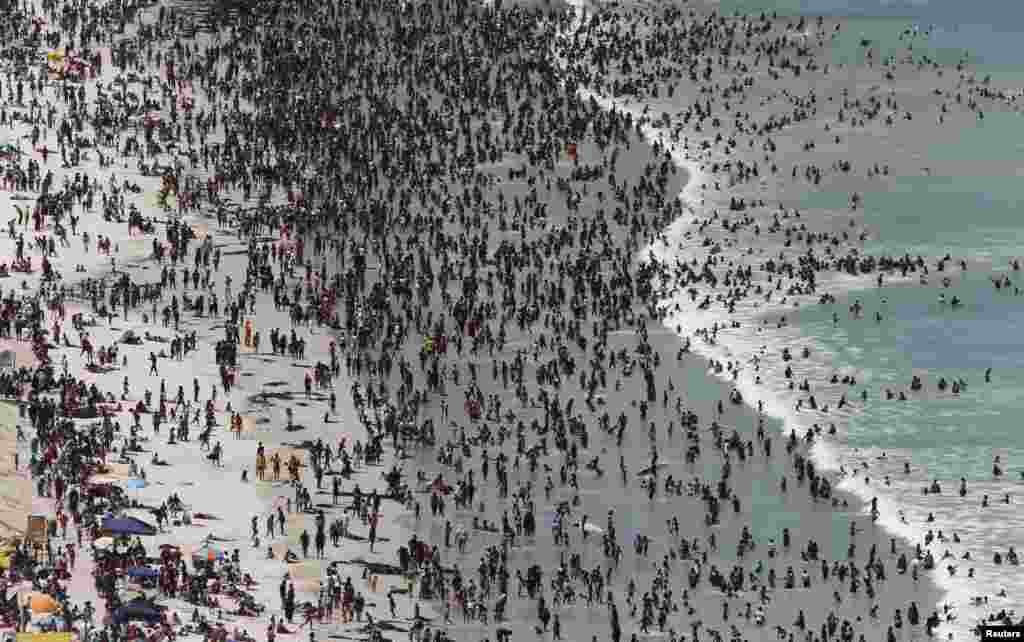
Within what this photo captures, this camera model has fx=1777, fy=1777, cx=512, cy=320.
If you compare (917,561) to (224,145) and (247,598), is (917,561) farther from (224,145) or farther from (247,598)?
(224,145)

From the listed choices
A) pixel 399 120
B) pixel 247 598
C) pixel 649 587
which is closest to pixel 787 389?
pixel 649 587

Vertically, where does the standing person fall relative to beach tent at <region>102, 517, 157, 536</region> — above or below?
below

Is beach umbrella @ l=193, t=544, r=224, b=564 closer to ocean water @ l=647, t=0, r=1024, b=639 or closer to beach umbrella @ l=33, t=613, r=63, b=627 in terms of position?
beach umbrella @ l=33, t=613, r=63, b=627

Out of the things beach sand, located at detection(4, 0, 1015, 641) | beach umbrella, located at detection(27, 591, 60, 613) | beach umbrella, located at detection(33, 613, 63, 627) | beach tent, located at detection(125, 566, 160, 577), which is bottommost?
beach sand, located at detection(4, 0, 1015, 641)

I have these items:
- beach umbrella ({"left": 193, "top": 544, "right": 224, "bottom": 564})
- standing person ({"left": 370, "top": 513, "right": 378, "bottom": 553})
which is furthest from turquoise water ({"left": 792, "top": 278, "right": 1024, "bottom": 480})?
beach umbrella ({"left": 193, "top": 544, "right": 224, "bottom": 564})

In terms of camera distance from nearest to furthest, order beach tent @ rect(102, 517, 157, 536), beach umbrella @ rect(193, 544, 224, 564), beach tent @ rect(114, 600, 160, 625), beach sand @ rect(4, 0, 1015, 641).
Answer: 1. beach tent @ rect(114, 600, 160, 625)
2. beach tent @ rect(102, 517, 157, 536)
3. beach umbrella @ rect(193, 544, 224, 564)
4. beach sand @ rect(4, 0, 1015, 641)

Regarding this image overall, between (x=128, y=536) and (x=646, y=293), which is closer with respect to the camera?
(x=128, y=536)

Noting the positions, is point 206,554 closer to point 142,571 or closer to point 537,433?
point 142,571

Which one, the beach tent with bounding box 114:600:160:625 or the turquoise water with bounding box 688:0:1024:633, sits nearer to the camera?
the beach tent with bounding box 114:600:160:625
